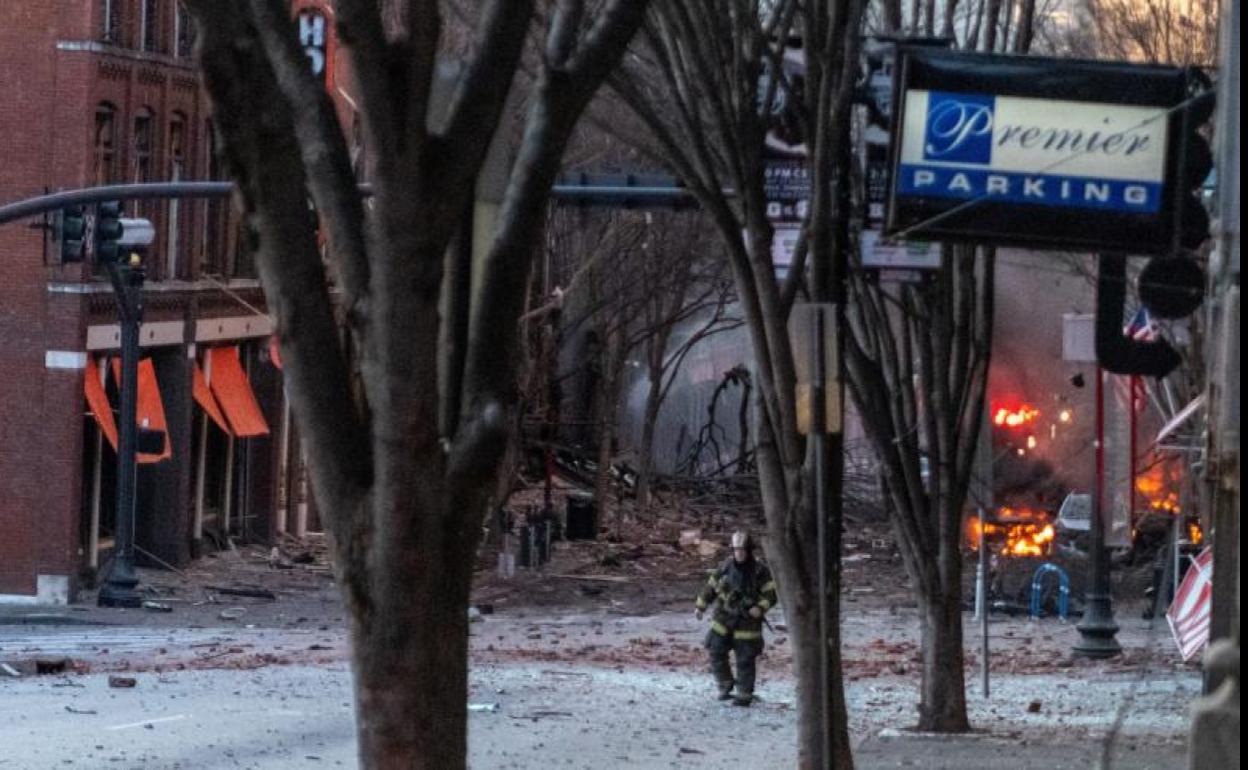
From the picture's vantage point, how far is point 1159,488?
1363 inches

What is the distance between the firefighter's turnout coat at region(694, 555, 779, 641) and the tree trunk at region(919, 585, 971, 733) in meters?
4.19

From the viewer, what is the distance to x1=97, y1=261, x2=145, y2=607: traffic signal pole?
1205 inches

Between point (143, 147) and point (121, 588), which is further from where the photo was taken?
point (143, 147)

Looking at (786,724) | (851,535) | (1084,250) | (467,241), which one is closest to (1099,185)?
(1084,250)

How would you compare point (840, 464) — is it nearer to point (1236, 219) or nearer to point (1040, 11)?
point (1236, 219)

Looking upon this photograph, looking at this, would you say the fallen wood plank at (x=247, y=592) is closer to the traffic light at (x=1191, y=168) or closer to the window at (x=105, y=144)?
the window at (x=105, y=144)

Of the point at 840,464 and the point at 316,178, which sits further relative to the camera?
the point at 840,464

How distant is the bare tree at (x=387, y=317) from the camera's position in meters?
6.13

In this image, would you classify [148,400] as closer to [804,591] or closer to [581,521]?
[581,521]

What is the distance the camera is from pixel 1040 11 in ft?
73.6

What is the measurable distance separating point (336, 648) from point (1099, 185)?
17767 millimetres

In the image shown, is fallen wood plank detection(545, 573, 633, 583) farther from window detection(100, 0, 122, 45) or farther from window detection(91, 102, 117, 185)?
window detection(100, 0, 122, 45)

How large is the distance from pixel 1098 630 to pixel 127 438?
15077mm

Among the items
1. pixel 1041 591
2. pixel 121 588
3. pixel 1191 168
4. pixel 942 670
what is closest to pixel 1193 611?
pixel 1191 168
